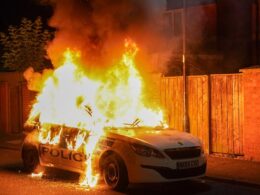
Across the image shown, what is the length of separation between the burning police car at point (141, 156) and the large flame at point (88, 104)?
184 mm

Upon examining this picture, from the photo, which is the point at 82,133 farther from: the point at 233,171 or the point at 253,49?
the point at 253,49

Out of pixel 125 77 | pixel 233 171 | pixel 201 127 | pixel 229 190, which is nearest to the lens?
pixel 229 190

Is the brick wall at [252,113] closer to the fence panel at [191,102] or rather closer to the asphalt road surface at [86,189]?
the fence panel at [191,102]

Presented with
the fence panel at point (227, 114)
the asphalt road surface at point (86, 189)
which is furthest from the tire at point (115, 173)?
the fence panel at point (227, 114)

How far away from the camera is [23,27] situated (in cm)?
1997

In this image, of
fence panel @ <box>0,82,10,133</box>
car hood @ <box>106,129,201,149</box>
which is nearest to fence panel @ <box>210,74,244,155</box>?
car hood @ <box>106,129,201,149</box>

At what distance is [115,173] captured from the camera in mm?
9203

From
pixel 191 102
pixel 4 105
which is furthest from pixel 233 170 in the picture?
pixel 4 105

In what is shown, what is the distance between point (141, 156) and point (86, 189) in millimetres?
1392

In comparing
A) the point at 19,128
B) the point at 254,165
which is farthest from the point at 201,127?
the point at 19,128

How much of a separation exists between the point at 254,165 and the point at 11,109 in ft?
35.8

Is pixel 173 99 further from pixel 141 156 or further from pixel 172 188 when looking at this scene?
pixel 141 156

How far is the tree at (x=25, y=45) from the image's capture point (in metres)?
20.0

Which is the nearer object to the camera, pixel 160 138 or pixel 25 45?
pixel 160 138
